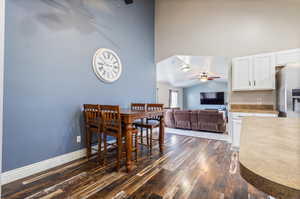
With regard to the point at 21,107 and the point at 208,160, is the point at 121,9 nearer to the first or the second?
the point at 21,107

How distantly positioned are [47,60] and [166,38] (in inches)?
124

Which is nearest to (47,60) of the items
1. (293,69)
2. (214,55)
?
(214,55)

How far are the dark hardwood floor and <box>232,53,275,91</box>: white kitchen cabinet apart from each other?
168 centimetres

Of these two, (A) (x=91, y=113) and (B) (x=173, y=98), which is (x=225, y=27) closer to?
(A) (x=91, y=113)

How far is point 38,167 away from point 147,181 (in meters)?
1.56

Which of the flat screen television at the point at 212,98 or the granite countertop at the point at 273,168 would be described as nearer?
the granite countertop at the point at 273,168

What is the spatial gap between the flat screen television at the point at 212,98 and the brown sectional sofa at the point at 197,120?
570cm

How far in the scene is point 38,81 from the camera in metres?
2.07

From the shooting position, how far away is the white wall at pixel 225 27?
125 inches

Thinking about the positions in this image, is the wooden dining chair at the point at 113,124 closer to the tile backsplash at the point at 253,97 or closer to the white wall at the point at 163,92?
the tile backsplash at the point at 253,97

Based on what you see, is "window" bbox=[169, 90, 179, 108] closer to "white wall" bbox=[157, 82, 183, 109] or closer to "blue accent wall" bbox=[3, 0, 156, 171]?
"white wall" bbox=[157, 82, 183, 109]

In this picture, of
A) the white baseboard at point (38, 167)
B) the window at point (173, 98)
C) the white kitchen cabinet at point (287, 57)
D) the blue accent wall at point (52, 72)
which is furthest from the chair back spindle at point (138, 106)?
the window at point (173, 98)

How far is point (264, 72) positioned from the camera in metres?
3.04

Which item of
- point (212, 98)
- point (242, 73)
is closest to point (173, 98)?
point (212, 98)
